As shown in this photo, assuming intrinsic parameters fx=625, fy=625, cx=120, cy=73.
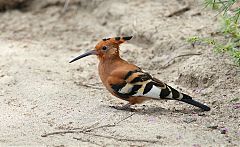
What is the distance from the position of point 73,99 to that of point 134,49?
6.54ft

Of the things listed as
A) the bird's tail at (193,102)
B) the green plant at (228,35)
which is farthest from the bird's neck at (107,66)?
the green plant at (228,35)

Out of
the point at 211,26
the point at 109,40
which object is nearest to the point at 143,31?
the point at 211,26

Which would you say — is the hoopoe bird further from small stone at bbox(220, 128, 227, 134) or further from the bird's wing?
small stone at bbox(220, 128, 227, 134)

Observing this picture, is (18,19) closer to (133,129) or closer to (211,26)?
(211,26)

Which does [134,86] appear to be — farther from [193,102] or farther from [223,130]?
[223,130]

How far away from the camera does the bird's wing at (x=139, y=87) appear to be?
18.1 feet

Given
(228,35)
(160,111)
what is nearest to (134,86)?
(160,111)

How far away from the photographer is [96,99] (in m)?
5.95

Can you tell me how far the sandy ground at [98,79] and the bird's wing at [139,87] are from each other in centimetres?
16

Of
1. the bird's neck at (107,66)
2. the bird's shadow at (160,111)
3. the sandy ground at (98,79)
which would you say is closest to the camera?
the sandy ground at (98,79)

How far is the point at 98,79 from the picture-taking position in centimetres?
681

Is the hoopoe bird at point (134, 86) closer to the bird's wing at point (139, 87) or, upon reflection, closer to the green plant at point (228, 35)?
the bird's wing at point (139, 87)

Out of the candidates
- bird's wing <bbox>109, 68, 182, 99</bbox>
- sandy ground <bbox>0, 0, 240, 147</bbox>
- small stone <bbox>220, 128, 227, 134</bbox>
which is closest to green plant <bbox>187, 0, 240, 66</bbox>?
sandy ground <bbox>0, 0, 240, 147</bbox>

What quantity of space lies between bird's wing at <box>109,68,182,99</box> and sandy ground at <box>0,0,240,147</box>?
0.16 meters
